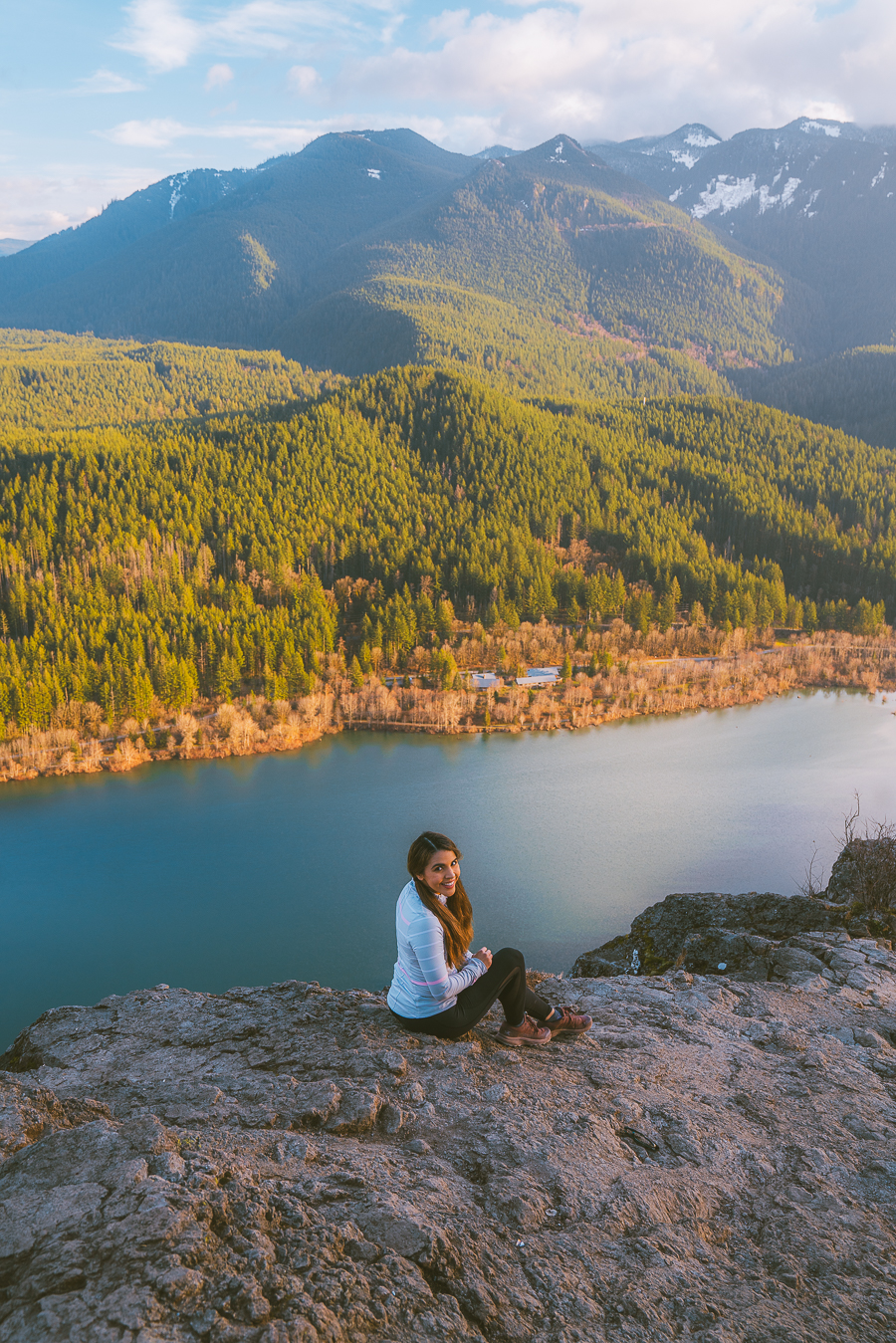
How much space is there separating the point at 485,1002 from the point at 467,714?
5267 centimetres

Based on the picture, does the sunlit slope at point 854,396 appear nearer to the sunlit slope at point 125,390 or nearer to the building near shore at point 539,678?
the sunlit slope at point 125,390

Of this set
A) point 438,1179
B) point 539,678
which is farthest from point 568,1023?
point 539,678

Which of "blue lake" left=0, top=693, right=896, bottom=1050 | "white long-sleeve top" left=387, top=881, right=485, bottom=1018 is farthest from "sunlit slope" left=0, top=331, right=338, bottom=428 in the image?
"white long-sleeve top" left=387, top=881, right=485, bottom=1018

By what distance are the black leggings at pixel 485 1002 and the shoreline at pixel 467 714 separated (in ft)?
156

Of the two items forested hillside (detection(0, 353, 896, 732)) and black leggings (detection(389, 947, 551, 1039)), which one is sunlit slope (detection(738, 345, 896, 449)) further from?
black leggings (detection(389, 947, 551, 1039))

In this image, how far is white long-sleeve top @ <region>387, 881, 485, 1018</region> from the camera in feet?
18.5

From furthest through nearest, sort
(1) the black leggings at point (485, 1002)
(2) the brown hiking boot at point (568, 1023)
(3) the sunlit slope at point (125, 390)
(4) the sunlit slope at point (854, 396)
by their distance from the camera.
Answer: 1. (4) the sunlit slope at point (854, 396)
2. (3) the sunlit slope at point (125, 390)
3. (2) the brown hiking boot at point (568, 1023)
4. (1) the black leggings at point (485, 1002)

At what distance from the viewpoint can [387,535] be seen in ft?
298

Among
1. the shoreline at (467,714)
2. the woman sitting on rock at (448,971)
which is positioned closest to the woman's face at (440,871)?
the woman sitting on rock at (448,971)

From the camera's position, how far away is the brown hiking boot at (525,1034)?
637cm

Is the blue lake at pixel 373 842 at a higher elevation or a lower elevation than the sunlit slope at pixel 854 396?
lower

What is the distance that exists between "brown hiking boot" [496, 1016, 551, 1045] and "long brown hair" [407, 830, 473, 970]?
33.9 inches

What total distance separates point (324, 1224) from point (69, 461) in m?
108

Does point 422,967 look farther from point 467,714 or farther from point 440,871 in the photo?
point 467,714
